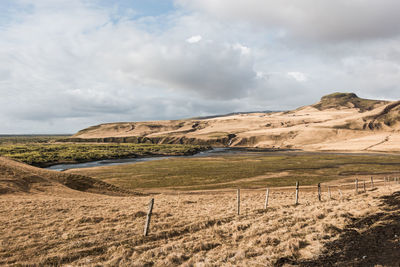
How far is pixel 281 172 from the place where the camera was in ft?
222

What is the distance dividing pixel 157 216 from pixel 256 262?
10.9 m

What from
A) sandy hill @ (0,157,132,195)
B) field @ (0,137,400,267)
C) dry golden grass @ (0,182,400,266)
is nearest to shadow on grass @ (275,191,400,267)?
field @ (0,137,400,267)

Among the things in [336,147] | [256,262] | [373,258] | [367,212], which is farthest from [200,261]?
[336,147]

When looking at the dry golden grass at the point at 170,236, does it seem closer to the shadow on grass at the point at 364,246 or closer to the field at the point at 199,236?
the field at the point at 199,236

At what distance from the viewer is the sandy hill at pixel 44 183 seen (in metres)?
33.0

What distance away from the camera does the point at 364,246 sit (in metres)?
13.7

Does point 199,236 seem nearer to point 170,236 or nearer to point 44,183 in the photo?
point 170,236

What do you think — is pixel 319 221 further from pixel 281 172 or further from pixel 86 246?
pixel 281 172

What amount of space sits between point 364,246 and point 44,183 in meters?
38.0

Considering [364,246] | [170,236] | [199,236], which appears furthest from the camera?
[170,236]

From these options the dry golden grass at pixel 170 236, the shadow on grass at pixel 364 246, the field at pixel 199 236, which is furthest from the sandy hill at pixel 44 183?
the shadow on grass at pixel 364 246

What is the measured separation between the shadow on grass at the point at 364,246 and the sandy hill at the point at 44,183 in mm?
32298

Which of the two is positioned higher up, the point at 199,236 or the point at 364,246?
the point at 364,246

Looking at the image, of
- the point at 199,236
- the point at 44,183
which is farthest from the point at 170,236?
the point at 44,183
